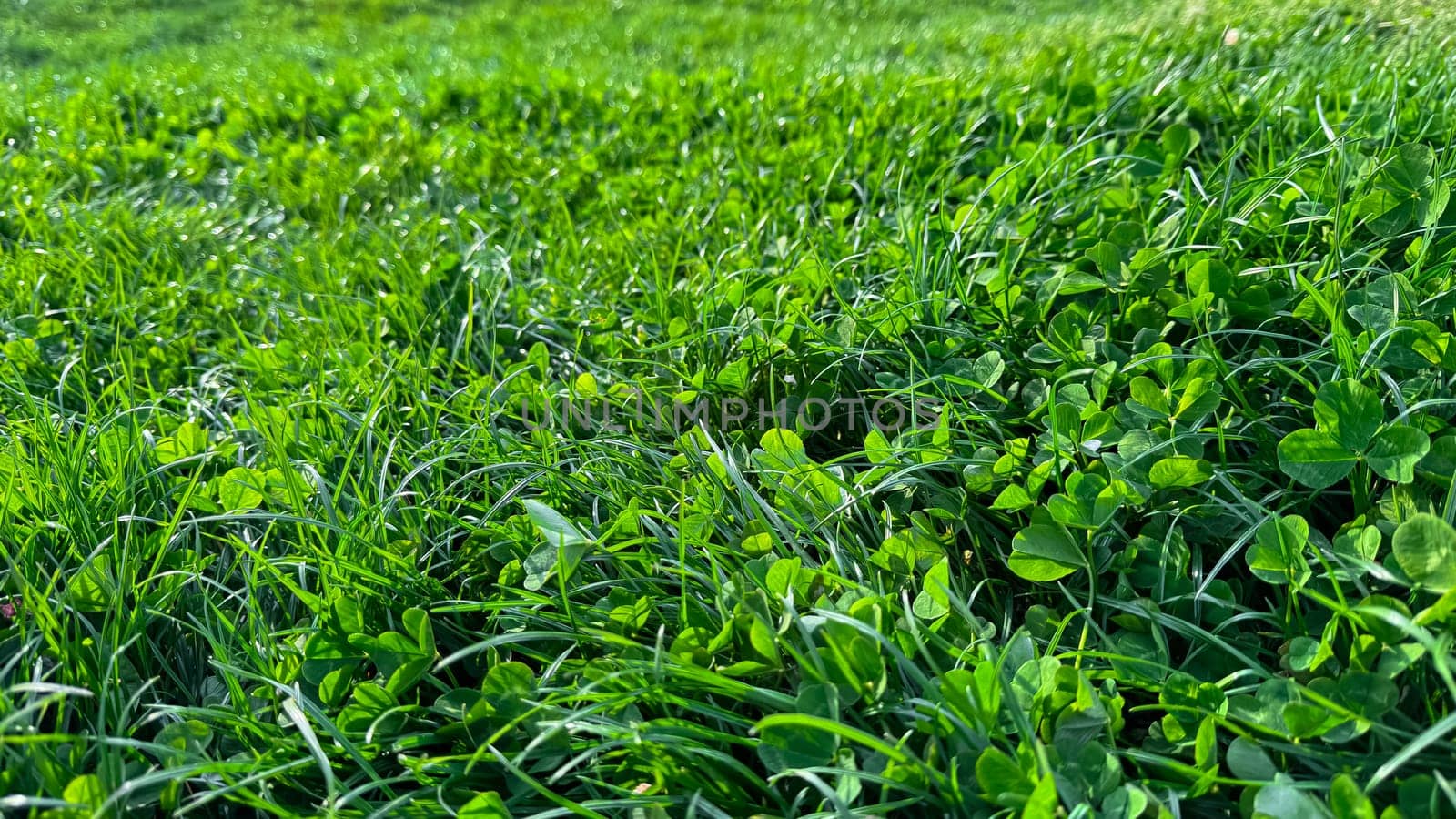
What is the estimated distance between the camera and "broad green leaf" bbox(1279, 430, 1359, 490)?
4.18ft

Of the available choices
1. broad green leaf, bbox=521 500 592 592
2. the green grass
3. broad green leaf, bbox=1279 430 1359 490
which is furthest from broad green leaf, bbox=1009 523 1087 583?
broad green leaf, bbox=521 500 592 592

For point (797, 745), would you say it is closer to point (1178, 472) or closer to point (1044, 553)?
point (1044, 553)

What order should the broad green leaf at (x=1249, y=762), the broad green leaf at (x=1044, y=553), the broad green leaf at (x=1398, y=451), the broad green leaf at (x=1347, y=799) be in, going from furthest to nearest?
the broad green leaf at (x=1044, y=553) → the broad green leaf at (x=1398, y=451) → the broad green leaf at (x=1249, y=762) → the broad green leaf at (x=1347, y=799)

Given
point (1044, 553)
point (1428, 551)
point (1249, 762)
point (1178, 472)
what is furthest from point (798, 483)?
point (1428, 551)

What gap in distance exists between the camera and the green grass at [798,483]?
3.62 ft

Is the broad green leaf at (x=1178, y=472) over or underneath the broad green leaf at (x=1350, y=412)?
underneath

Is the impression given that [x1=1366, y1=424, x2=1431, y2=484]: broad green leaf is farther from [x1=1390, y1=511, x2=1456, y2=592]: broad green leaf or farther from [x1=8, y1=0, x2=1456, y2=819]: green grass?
[x1=1390, y1=511, x2=1456, y2=592]: broad green leaf

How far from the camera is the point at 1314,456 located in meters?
1.28

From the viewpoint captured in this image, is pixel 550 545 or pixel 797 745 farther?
pixel 550 545

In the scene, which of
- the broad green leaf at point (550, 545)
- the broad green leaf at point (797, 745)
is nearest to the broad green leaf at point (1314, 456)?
the broad green leaf at point (797, 745)

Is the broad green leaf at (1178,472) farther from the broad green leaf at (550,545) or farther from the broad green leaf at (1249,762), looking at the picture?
the broad green leaf at (550,545)

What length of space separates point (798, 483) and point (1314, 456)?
2.40 ft

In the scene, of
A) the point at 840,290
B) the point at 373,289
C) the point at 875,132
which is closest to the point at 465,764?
the point at 840,290

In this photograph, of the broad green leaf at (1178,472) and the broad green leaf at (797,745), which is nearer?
the broad green leaf at (797,745)
